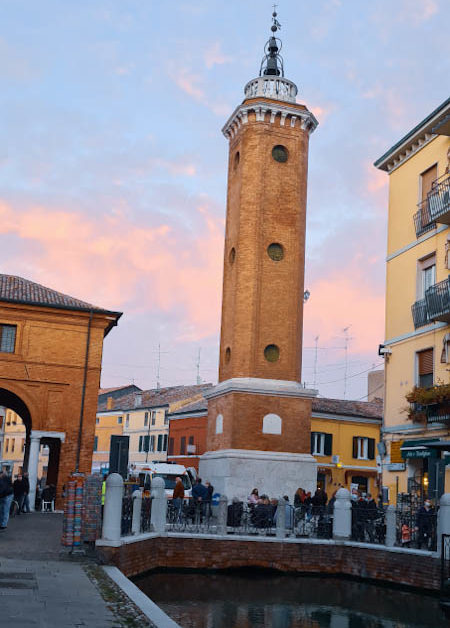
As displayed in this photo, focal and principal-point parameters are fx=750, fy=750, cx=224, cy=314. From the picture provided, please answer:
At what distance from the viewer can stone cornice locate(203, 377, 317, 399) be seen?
31.1m


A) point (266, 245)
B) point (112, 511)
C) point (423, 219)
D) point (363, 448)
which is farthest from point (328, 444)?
point (112, 511)

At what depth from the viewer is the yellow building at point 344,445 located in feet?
157

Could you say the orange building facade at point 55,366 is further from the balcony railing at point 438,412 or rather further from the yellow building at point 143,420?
the yellow building at point 143,420

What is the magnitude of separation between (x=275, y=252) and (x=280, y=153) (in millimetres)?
4589

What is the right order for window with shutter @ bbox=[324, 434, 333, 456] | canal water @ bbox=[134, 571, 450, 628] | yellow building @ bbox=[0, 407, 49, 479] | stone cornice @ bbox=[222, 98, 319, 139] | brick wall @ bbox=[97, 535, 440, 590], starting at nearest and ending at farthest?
canal water @ bbox=[134, 571, 450, 628] < brick wall @ bbox=[97, 535, 440, 590] < stone cornice @ bbox=[222, 98, 319, 139] < window with shutter @ bbox=[324, 434, 333, 456] < yellow building @ bbox=[0, 407, 49, 479]

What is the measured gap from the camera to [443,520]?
17.5m

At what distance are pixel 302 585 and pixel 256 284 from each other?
1559 centimetres

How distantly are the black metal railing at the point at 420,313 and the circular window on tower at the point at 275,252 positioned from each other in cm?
840

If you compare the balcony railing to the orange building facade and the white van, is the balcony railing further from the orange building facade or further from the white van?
the white van

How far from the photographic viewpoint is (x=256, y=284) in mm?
32469

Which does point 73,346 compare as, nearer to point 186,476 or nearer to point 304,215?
point 186,476

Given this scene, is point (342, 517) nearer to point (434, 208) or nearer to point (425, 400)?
point (425, 400)

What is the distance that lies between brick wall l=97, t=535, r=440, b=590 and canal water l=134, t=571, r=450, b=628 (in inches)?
15.2

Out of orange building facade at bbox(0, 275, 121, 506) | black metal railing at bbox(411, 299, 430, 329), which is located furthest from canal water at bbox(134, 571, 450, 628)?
orange building facade at bbox(0, 275, 121, 506)
